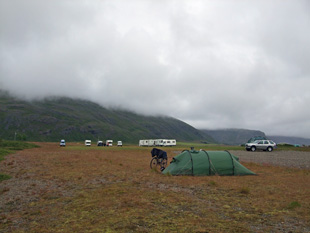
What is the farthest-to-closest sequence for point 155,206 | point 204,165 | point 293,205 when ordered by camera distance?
point 204,165
point 293,205
point 155,206

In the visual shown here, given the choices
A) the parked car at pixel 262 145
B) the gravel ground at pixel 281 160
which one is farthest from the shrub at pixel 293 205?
the parked car at pixel 262 145

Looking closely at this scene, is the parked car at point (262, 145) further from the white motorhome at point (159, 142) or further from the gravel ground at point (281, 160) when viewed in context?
the white motorhome at point (159, 142)

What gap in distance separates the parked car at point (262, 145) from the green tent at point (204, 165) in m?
38.1

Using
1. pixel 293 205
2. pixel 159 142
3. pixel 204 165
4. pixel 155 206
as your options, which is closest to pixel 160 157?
pixel 204 165

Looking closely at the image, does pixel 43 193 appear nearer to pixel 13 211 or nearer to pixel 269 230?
pixel 13 211

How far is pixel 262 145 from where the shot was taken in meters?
53.9

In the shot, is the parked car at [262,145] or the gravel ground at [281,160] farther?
the parked car at [262,145]

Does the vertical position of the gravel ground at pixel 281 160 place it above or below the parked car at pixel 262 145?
below

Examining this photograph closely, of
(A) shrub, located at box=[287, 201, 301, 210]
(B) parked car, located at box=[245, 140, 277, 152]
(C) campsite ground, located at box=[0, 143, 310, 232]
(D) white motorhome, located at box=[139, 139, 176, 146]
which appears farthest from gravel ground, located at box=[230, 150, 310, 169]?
(D) white motorhome, located at box=[139, 139, 176, 146]

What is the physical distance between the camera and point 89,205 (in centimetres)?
1026

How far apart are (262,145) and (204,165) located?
133 ft

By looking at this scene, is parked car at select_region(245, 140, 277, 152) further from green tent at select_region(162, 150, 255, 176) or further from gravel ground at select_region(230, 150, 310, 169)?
green tent at select_region(162, 150, 255, 176)

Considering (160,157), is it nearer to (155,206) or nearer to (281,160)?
(155,206)

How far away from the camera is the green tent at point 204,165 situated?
18625 mm
